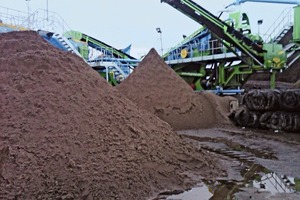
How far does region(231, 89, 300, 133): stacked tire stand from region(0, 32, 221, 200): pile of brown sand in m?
5.14

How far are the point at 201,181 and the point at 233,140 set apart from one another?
4.67 metres

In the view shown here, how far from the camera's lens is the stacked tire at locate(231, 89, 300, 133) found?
32.1 ft

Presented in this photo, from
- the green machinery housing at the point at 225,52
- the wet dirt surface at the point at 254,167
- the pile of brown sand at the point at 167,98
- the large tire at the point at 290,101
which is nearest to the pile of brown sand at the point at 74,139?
the wet dirt surface at the point at 254,167

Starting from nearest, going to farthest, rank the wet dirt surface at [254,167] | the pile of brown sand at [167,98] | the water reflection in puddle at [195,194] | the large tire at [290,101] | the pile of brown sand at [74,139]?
the pile of brown sand at [74,139]
the water reflection in puddle at [195,194]
the wet dirt surface at [254,167]
the large tire at [290,101]
the pile of brown sand at [167,98]

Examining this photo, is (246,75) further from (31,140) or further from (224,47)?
(31,140)

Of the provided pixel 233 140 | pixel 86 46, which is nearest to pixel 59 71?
pixel 233 140

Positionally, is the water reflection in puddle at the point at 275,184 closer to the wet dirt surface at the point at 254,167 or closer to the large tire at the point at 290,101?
the wet dirt surface at the point at 254,167

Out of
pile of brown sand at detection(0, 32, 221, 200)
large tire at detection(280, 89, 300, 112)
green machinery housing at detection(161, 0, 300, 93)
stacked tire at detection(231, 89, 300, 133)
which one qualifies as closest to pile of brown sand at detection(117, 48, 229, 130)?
stacked tire at detection(231, 89, 300, 133)

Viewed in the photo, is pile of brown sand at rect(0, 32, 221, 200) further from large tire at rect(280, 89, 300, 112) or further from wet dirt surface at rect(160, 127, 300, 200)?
large tire at rect(280, 89, 300, 112)

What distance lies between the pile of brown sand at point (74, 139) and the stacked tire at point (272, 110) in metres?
5.14

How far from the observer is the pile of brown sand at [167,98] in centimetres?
1245

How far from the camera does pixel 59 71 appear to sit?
543 centimetres

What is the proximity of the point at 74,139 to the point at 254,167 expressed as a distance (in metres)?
3.32

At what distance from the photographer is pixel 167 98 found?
12.7 metres
